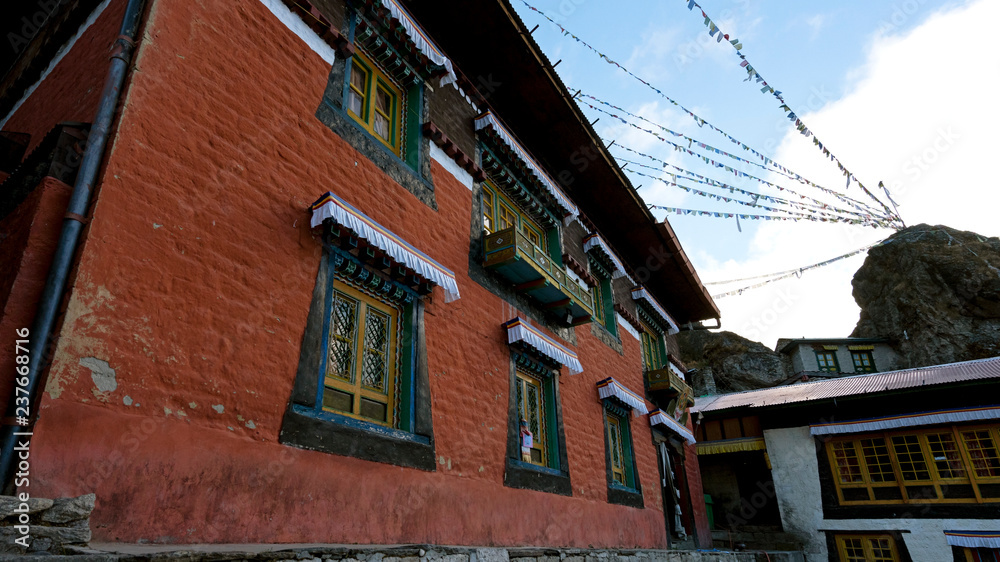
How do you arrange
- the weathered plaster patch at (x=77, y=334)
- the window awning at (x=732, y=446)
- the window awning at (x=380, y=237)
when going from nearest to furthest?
the weathered plaster patch at (x=77, y=334)
the window awning at (x=380, y=237)
the window awning at (x=732, y=446)

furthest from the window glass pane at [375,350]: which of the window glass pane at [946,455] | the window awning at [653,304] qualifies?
the window glass pane at [946,455]

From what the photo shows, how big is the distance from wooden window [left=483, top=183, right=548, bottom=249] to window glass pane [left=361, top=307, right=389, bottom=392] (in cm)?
272

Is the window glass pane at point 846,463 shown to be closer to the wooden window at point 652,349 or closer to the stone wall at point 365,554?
the wooden window at point 652,349

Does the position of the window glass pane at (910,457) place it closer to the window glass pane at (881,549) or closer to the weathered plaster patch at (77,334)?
the window glass pane at (881,549)

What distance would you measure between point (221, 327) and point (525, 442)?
172 inches

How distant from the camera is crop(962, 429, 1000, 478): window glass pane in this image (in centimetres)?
1201

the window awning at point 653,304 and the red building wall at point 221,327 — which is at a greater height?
the window awning at point 653,304

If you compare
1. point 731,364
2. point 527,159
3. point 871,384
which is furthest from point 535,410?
point 731,364

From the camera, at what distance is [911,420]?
41.8 ft

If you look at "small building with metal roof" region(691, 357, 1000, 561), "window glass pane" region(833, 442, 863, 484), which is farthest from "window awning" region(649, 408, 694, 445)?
"window glass pane" region(833, 442, 863, 484)

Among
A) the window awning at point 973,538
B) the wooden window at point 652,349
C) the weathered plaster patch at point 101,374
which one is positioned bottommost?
the window awning at point 973,538

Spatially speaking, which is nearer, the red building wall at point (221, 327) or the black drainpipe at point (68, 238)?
Result: the black drainpipe at point (68, 238)

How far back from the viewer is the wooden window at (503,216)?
8047mm

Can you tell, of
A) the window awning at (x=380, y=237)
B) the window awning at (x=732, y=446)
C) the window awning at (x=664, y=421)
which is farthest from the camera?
the window awning at (x=732, y=446)
